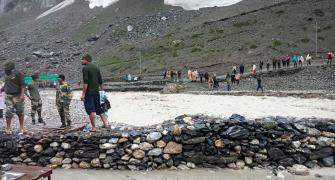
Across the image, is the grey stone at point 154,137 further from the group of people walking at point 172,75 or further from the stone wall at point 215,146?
the group of people walking at point 172,75

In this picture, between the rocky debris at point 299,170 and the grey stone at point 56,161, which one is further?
the grey stone at point 56,161

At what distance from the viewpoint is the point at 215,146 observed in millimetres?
9422

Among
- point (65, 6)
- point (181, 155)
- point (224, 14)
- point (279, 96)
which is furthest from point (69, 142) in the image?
point (65, 6)

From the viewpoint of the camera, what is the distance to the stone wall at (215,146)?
30.9ft

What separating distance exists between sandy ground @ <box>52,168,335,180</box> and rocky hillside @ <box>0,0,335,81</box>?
33.0m

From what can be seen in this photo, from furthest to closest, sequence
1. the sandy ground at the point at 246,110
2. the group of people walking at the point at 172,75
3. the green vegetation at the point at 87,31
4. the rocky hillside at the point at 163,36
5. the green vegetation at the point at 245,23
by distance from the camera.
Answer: the green vegetation at the point at 87,31 < the green vegetation at the point at 245,23 < the rocky hillside at the point at 163,36 < the group of people walking at the point at 172,75 < the sandy ground at the point at 246,110

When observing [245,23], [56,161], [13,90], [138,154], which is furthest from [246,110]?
[245,23]

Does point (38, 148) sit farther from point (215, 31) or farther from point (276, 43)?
point (215, 31)

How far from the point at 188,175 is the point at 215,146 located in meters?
1.00

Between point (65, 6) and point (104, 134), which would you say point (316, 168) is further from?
point (65, 6)

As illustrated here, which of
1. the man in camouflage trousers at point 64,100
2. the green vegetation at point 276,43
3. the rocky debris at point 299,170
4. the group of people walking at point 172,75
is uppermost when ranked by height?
the green vegetation at point 276,43

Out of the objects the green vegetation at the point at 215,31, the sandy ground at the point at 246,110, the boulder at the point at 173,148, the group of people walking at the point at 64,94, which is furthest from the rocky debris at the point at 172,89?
the boulder at the point at 173,148

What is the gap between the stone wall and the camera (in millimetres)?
9422

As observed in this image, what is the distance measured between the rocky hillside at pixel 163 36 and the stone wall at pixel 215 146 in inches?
1277
